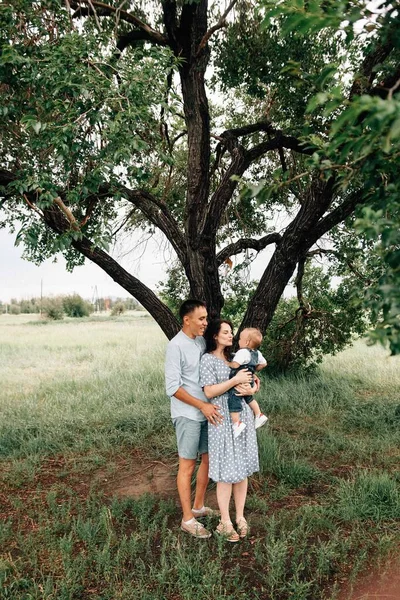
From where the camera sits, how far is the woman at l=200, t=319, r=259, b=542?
474 cm

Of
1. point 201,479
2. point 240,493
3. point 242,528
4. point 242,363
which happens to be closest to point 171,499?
point 201,479

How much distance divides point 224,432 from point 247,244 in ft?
11.9

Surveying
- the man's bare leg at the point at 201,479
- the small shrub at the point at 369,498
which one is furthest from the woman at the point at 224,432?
the small shrub at the point at 369,498

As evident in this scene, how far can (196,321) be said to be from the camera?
487cm

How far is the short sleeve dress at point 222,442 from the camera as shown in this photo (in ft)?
15.6

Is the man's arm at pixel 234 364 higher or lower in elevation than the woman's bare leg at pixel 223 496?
higher

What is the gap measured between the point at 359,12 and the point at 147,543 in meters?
4.45

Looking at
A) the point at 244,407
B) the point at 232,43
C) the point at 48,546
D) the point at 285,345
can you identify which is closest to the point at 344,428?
the point at 285,345

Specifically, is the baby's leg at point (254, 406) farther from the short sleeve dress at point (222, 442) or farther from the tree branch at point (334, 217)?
the tree branch at point (334, 217)

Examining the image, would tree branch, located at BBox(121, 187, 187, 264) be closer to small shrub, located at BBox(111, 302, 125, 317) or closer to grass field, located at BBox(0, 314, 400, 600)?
grass field, located at BBox(0, 314, 400, 600)

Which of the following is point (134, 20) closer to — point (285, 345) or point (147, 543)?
point (147, 543)

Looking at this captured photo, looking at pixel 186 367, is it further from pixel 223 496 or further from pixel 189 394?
pixel 223 496

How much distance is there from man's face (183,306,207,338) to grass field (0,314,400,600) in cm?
179

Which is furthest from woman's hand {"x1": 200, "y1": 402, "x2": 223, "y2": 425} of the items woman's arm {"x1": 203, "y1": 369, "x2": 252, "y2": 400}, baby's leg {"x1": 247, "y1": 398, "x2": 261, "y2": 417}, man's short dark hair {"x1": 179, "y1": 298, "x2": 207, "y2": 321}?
man's short dark hair {"x1": 179, "y1": 298, "x2": 207, "y2": 321}
